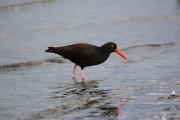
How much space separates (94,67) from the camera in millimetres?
13984

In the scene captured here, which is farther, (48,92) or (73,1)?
(73,1)

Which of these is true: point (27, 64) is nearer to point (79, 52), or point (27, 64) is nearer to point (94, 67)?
point (94, 67)

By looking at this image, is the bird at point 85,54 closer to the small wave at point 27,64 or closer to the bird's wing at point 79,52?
the bird's wing at point 79,52

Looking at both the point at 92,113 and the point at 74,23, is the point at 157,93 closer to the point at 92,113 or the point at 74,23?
the point at 92,113

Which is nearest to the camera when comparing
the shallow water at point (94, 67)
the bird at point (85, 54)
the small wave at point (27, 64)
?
the shallow water at point (94, 67)

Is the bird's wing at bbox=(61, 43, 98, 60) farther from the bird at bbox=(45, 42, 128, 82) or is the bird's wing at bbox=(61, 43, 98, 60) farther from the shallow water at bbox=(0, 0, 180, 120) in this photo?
the shallow water at bbox=(0, 0, 180, 120)

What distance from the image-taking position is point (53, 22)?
2033 centimetres

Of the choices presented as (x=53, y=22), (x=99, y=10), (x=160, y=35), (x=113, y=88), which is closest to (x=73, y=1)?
(x=99, y=10)

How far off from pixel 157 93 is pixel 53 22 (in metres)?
9.70

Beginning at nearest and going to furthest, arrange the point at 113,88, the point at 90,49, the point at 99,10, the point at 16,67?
the point at 113,88 → the point at 90,49 → the point at 16,67 → the point at 99,10

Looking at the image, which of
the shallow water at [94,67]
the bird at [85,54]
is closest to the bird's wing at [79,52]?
the bird at [85,54]

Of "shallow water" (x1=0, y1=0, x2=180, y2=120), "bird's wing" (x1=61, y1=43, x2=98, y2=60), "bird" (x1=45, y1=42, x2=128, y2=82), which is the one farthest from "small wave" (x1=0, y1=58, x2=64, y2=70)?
"bird's wing" (x1=61, y1=43, x2=98, y2=60)

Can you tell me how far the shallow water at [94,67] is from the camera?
1009 cm

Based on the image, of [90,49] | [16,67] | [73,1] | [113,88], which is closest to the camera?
[113,88]
